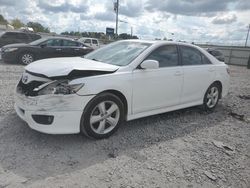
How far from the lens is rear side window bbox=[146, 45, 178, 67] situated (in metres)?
4.91

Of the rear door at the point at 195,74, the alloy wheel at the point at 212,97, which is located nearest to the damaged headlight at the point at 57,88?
the rear door at the point at 195,74

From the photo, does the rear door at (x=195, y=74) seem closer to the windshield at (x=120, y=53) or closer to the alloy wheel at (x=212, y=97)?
the alloy wheel at (x=212, y=97)

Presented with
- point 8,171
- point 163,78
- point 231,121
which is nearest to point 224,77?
point 231,121

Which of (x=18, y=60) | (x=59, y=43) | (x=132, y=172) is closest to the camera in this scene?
(x=132, y=172)

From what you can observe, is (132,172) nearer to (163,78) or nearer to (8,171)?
(8,171)

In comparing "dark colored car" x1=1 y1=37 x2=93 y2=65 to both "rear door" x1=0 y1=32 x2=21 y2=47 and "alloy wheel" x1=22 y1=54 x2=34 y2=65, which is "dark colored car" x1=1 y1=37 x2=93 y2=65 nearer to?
"alloy wheel" x1=22 y1=54 x2=34 y2=65

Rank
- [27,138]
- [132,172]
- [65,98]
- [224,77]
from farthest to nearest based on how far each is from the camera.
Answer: [224,77] < [27,138] < [65,98] < [132,172]

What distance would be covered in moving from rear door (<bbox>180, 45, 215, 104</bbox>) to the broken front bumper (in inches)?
Result: 95.1

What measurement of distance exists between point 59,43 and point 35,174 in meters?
11.3

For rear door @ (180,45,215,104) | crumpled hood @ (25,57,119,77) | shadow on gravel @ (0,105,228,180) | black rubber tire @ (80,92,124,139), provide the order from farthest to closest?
rear door @ (180,45,215,104) < black rubber tire @ (80,92,124,139) < crumpled hood @ (25,57,119,77) < shadow on gravel @ (0,105,228,180)

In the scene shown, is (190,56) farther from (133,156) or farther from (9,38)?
(9,38)

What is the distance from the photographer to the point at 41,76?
3879mm

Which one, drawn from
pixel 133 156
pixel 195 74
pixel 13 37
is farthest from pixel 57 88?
pixel 13 37

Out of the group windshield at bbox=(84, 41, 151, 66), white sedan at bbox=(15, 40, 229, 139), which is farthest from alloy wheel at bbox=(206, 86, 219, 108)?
windshield at bbox=(84, 41, 151, 66)
